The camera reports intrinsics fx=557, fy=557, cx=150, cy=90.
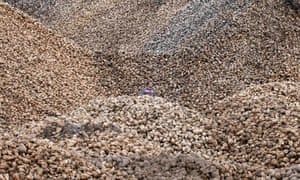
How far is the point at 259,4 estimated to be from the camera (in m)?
16.0

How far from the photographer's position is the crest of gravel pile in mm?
12297

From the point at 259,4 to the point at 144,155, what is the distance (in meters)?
8.97

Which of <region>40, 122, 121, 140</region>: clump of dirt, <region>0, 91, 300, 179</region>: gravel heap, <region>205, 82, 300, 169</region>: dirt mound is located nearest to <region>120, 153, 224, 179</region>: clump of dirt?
<region>0, 91, 300, 179</region>: gravel heap

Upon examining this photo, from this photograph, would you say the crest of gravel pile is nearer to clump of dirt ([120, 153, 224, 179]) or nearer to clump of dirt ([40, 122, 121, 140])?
clump of dirt ([40, 122, 121, 140])

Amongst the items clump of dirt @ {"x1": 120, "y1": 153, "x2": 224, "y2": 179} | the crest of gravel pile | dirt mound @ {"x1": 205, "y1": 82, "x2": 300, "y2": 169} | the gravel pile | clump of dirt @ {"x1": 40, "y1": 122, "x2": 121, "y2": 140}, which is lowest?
clump of dirt @ {"x1": 120, "y1": 153, "x2": 224, "y2": 179}

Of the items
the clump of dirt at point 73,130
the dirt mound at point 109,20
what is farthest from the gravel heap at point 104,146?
the dirt mound at point 109,20

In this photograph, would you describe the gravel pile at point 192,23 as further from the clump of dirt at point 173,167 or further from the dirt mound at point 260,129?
the clump of dirt at point 173,167

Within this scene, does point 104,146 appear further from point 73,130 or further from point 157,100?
point 157,100

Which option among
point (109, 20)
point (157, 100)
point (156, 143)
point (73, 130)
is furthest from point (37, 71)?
point (156, 143)

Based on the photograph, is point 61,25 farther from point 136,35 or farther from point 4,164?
point 4,164

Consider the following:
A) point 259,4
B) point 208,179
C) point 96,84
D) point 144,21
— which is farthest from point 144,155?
point 144,21

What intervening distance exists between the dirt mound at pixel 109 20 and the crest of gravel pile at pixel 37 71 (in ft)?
5.07

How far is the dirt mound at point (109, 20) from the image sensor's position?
55.9ft

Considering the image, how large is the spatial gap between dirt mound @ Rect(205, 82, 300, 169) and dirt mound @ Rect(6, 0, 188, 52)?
6.28 meters
